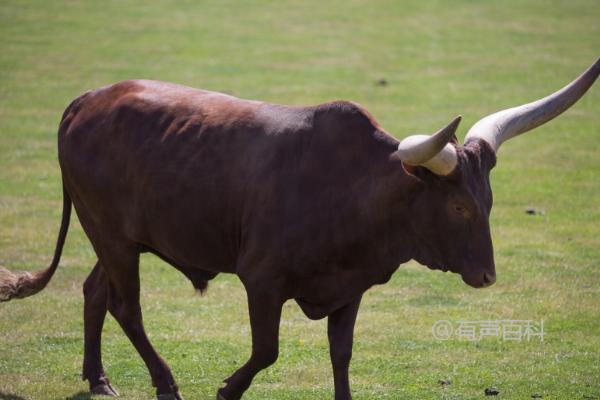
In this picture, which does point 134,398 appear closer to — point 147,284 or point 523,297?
point 147,284

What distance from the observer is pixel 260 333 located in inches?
275

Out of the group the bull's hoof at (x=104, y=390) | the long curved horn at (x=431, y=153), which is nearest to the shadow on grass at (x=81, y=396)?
the bull's hoof at (x=104, y=390)

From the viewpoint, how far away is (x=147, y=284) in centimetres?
1110

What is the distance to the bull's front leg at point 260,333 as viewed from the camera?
272 inches

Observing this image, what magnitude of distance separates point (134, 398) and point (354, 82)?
14.5 meters

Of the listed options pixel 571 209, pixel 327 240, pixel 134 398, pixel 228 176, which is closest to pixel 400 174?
pixel 327 240

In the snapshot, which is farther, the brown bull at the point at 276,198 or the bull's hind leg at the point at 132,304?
the bull's hind leg at the point at 132,304

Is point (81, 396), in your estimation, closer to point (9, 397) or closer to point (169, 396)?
point (9, 397)

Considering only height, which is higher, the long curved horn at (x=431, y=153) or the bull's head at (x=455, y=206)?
the long curved horn at (x=431, y=153)

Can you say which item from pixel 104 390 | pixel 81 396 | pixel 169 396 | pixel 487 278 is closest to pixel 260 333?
pixel 169 396

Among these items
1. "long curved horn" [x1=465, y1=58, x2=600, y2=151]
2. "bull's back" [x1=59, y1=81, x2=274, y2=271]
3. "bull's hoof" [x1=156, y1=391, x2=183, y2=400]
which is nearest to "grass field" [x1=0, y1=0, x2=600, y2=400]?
"bull's hoof" [x1=156, y1=391, x2=183, y2=400]

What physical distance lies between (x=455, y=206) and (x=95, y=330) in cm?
312

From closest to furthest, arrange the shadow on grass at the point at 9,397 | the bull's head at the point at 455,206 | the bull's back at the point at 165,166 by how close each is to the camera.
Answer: the bull's head at the point at 455,206, the bull's back at the point at 165,166, the shadow on grass at the point at 9,397

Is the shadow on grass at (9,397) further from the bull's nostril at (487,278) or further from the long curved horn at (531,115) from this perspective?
the long curved horn at (531,115)
